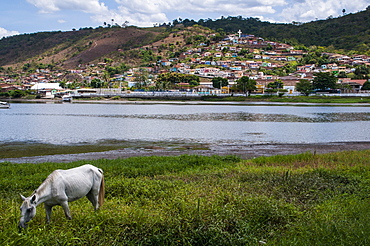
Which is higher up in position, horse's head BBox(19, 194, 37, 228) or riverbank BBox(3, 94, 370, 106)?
horse's head BBox(19, 194, 37, 228)

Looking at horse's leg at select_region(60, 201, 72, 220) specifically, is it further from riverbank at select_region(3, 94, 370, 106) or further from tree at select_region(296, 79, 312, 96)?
tree at select_region(296, 79, 312, 96)

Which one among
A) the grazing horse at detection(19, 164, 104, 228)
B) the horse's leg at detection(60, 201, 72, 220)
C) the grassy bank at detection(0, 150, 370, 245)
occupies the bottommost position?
the grassy bank at detection(0, 150, 370, 245)

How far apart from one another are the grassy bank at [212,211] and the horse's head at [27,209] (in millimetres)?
164

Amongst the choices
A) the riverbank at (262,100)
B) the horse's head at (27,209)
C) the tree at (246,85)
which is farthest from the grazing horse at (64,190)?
the tree at (246,85)

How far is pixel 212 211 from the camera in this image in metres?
7.11

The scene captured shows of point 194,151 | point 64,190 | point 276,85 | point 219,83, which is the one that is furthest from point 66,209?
point 219,83

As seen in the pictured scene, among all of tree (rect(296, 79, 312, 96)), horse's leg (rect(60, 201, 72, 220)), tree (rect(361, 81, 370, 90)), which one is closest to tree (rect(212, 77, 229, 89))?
tree (rect(296, 79, 312, 96))

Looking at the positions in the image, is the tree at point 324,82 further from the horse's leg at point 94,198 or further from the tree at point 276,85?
the horse's leg at point 94,198

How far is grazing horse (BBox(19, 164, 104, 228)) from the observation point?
5871 mm

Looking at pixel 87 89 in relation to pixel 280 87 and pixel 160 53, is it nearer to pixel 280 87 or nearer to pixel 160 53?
pixel 280 87

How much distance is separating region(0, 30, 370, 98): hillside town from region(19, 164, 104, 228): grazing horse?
299ft

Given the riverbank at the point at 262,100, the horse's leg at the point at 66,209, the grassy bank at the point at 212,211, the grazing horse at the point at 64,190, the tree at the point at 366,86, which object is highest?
the tree at the point at 366,86

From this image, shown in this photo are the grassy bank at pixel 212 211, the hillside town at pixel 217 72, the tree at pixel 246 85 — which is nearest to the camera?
the grassy bank at pixel 212 211

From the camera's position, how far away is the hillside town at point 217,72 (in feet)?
356
